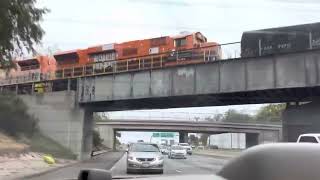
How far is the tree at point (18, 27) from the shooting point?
851 inches

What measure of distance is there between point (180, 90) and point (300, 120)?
30.6 ft

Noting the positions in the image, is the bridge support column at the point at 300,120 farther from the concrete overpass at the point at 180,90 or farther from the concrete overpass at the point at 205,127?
the concrete overpass at the point at 205,127

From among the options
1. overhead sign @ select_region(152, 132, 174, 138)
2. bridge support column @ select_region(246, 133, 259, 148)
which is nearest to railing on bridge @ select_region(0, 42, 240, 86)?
bridge support column @ select_region(246, 133, 259, 148)

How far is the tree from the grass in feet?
98.8

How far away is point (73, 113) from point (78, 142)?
9.12 feet

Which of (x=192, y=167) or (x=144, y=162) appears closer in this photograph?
(x=144, y=162)

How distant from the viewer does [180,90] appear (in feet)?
151

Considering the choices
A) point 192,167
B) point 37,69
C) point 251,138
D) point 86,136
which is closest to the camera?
point 192,167

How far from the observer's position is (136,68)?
53.2 metres

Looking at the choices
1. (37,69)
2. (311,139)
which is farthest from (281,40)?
(37,69)

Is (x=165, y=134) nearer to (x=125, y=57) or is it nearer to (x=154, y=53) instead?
(x=125, y=57)

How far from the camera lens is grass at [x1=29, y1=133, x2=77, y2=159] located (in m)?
53.8

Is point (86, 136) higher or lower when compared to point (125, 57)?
lower

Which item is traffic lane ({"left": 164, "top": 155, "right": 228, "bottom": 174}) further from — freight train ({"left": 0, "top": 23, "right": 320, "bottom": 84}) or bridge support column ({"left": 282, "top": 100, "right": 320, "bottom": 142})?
freight train ({"left": 0, "top": 23, "right": 320, "bottom": 84})
